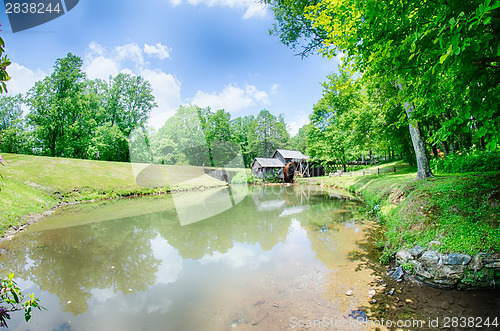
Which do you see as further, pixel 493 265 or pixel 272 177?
pixel 272 177

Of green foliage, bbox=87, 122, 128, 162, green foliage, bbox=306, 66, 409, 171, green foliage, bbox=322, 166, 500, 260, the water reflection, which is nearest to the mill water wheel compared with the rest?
green foliage, bbox=306, 66, 409, 171

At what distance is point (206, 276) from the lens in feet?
17.8

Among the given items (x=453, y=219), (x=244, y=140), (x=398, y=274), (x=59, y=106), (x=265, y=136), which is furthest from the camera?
(x=244, y=140)

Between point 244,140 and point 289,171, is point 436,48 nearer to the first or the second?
point 289,171

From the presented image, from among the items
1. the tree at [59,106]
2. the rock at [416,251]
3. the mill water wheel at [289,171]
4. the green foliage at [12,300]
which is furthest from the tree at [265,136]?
the green foliage at [12,300]

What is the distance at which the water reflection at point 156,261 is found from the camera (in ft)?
13.8

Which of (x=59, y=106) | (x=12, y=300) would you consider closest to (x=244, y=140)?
(x=59, y=106)

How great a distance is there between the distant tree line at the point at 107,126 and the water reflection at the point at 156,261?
2623 centimetres

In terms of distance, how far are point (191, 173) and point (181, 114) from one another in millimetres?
16548

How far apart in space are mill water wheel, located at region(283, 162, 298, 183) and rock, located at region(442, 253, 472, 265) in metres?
30.9

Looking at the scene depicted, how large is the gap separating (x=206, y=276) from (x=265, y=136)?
54.8m

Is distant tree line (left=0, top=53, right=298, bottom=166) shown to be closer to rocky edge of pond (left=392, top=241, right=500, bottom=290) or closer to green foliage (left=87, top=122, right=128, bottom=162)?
green foliage (left=87, top=122, right=128, bottom=162)

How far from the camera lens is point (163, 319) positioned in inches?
154

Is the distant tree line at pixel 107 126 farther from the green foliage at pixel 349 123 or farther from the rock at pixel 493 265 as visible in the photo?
the rock at pixel 493 265
